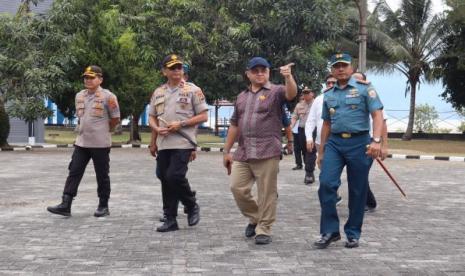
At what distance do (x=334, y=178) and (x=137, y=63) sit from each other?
A: 776 inches

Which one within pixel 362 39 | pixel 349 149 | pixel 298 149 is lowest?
pixel 298 149

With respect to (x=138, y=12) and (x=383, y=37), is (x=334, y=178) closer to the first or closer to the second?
(x=138, y=12)

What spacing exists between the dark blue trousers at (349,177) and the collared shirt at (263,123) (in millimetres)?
494

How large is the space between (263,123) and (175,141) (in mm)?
981

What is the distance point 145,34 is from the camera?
2012 centimetres

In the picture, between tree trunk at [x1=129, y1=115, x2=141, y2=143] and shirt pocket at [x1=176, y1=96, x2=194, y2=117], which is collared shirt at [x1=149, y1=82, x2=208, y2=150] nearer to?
shirt pocket at [x1=176, y1=96, x2=194, y2=117]

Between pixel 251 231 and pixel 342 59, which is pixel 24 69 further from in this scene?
pixel 342 59

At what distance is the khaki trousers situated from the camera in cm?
586

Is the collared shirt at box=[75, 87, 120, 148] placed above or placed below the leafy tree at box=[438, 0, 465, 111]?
below

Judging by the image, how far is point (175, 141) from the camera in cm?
631

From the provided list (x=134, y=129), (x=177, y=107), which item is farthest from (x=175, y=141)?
(x=134, y=129)

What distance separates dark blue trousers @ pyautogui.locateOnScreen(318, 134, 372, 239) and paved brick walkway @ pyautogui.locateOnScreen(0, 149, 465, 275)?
236 mm

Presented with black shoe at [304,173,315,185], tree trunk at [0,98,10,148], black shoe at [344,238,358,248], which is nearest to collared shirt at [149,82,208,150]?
black shoe at [344,238,358,248]

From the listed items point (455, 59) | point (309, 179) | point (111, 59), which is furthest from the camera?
point (455, 59)
